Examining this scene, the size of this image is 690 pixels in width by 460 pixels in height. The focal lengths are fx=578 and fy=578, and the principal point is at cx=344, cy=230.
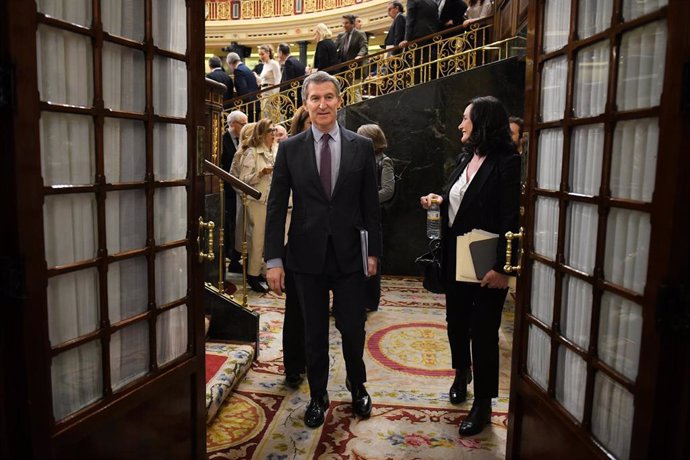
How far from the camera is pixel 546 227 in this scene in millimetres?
2127

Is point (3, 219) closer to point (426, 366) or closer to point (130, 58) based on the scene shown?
point (130, 58)

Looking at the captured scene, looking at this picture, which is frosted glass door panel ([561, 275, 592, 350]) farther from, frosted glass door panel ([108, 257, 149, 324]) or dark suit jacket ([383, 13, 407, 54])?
dark suit jacket ([383, 13, 407, 54])

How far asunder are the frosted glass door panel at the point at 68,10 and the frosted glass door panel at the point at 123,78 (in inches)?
4.0

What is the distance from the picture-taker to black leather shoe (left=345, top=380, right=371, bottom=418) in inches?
119

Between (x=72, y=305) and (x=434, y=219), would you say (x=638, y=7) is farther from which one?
(x=72, y=305)

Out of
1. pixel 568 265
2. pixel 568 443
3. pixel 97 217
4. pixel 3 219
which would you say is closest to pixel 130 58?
pixel 97 217

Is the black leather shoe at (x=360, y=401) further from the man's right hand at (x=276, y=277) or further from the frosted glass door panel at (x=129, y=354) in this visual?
the frosted glass door panel at (x=129, y=354)

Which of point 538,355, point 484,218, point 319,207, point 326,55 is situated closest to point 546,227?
point 538,355

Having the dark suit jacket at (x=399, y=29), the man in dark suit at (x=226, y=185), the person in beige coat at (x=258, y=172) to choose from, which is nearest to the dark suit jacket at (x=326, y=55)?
the dark suit jacket at (x=399, y=29)

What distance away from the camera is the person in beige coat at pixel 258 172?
17.1ft

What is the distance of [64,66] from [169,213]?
0.66 m

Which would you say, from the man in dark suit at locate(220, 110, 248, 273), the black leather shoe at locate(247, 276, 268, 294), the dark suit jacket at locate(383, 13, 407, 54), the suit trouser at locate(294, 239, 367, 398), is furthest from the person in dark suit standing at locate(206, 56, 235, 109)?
the suit trouser at locate(294, 239, 367, 398)

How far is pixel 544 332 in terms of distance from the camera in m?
2.13

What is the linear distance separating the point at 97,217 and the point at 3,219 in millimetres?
334
